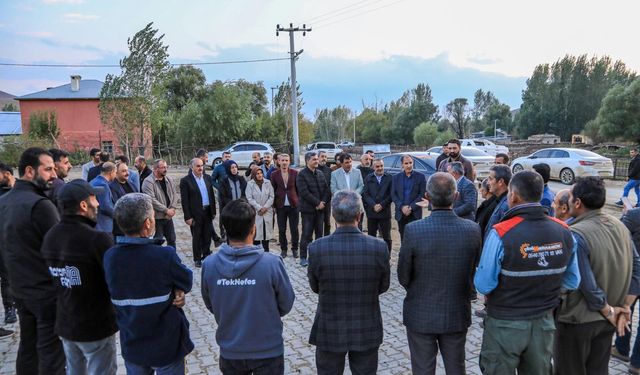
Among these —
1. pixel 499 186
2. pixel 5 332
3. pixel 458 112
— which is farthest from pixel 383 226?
pixel 458 112

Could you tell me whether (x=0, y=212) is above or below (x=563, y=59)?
below

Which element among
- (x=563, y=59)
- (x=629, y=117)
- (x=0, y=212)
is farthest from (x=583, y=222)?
(x=563, y=59)

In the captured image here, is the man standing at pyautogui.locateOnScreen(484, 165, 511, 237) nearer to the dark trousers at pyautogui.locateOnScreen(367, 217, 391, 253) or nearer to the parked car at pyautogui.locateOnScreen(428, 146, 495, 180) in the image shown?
the dark trousers at pyautogui.locateOnScreen(367, 217, 391, 253)

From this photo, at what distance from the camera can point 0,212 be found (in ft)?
10.4

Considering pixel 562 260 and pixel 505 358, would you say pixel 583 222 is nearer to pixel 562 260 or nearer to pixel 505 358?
pixel 562 260

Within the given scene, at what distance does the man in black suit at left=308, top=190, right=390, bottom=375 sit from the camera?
8.77ft

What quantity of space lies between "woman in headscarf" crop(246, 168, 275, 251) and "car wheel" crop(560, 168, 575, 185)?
48.5 ft

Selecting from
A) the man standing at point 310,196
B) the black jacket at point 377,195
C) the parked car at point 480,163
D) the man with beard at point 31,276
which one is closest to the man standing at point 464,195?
the black jacket at point 377,195

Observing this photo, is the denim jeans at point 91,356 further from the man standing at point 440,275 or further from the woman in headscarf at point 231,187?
the woman in headscarf at point 231,187

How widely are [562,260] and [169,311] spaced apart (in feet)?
7.98

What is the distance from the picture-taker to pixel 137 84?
886 inches

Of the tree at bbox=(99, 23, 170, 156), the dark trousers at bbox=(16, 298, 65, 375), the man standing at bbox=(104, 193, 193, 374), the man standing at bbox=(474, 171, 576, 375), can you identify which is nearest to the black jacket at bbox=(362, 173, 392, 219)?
the man standing at bbox=(474, 171, 576, 375)

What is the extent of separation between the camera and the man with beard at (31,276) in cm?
306

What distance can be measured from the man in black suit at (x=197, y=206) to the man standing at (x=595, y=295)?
A: 5478mm
